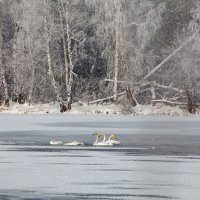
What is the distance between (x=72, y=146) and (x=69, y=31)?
84.5 feet

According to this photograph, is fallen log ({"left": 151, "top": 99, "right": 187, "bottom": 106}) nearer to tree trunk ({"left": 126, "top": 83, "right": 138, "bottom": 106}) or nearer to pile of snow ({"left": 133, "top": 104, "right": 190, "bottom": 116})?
pile of snow ({"left": 133, "top": 104, "right": 190, "bottom": 116})

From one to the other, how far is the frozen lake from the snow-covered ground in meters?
15.8

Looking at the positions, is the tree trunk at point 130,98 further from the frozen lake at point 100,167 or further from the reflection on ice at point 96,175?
the reflection on ice at point 96,175

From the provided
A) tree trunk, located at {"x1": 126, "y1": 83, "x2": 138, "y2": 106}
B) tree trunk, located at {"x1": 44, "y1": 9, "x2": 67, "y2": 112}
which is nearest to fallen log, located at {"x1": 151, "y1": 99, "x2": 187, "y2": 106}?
tree trunk, located at {"x1": 126, "y1": 83, "x2": 138, "y2": 106}

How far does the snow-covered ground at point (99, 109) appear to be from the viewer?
45775mm

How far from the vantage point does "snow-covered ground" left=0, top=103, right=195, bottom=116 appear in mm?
45775

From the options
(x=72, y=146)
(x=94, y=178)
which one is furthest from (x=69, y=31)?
(x=94, y=178)

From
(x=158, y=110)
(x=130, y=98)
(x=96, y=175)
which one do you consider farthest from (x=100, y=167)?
(x=130, y=98)

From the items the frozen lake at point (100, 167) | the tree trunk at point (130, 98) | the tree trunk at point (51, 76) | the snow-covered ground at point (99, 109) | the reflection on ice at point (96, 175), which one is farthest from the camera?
the tree trunk at point (51, 76)

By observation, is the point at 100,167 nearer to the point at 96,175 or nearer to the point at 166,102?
the point at 96,175

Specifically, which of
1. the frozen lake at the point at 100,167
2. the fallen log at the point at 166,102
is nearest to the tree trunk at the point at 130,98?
the fallen log at the point at 166,102

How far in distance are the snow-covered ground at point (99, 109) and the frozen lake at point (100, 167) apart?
15.8m

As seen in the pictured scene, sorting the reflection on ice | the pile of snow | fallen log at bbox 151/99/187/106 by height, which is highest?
fallen log at bbox 151/99/187/106

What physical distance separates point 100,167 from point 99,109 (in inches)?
1147
